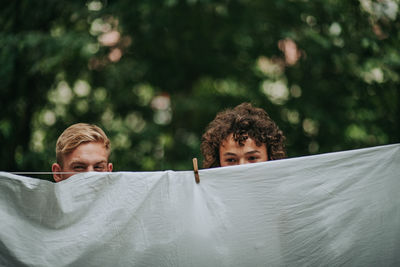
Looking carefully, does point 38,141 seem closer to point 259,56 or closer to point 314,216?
point 259,56

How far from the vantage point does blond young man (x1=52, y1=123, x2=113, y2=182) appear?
79.3 inches

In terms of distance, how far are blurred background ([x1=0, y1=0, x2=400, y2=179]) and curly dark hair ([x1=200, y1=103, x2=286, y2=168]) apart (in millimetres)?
1481

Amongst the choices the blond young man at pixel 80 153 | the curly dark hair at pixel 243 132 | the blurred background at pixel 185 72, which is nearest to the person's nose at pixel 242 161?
the curly dark hair at pixel 243 132

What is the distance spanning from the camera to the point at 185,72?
16.9 feet

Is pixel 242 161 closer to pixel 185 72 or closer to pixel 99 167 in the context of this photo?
pixel 99 167

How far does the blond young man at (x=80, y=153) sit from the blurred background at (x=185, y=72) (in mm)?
1584

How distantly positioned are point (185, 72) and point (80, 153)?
130 inches

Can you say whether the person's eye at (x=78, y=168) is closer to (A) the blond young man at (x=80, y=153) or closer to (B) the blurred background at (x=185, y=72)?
(A) the blond young man at (x=80, y=153)

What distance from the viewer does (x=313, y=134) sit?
477 cm

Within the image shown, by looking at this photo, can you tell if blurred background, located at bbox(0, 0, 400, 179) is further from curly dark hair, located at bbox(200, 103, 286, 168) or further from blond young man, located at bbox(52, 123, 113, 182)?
blond young man, located at bbox(52, 123, 113, 182)

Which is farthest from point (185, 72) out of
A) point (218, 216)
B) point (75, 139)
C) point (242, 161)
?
point (218, 216)

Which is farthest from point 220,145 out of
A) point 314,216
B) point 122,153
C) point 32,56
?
point 122,153

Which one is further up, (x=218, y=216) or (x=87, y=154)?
(x=87, y=154)

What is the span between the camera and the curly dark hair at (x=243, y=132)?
2020 millimetres
